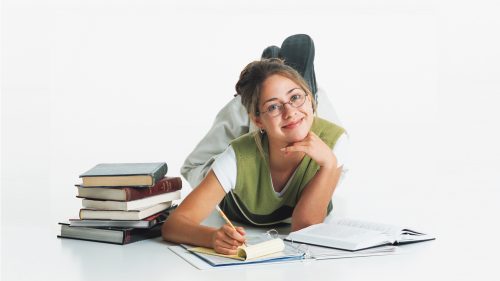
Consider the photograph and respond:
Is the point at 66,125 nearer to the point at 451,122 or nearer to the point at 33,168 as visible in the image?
the point at 33,168

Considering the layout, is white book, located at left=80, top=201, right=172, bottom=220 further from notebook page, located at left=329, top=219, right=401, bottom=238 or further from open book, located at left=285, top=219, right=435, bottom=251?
notebook page, located at left=329, top=219, right=401, bottom=238

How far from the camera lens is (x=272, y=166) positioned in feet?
11.8

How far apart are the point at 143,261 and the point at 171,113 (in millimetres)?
4154

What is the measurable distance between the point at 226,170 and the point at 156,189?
32 cm

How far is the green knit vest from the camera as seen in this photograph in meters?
3.55

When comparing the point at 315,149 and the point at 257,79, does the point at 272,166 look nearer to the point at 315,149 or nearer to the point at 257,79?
the point at 315,149

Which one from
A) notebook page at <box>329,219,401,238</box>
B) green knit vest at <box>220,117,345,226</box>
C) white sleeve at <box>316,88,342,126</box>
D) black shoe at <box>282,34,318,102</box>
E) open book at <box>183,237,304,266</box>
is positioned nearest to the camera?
open book at <box>183,237,304,266</box>

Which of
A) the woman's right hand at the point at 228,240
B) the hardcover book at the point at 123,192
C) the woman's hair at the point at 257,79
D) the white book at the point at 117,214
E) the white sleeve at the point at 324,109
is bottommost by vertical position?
the woman's right hand at the point at 228,240

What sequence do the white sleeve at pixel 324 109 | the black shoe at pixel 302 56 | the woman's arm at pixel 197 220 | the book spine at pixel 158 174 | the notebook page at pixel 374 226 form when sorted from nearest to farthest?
the woman's arm at pixel 197 220
the notebook page at pixel 374 226
the book spine at pixel 158 174
the black shoe at pixel 302 56
the white sleeve at pixel 324 109

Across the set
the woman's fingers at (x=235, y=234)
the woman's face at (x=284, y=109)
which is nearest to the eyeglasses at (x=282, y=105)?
the woman's face at (x=284, y=109)

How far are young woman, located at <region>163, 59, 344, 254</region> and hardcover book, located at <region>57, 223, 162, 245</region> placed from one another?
145mm

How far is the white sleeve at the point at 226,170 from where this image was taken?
11.3 feet

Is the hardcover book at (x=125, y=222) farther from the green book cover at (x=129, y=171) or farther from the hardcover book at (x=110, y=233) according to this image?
the green book cover at (x=129, y=171)

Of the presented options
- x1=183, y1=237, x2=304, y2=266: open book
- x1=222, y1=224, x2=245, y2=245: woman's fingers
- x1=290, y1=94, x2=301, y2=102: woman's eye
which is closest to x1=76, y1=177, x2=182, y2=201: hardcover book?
x1=183, y1=237, x2=304, y2=266: open book
